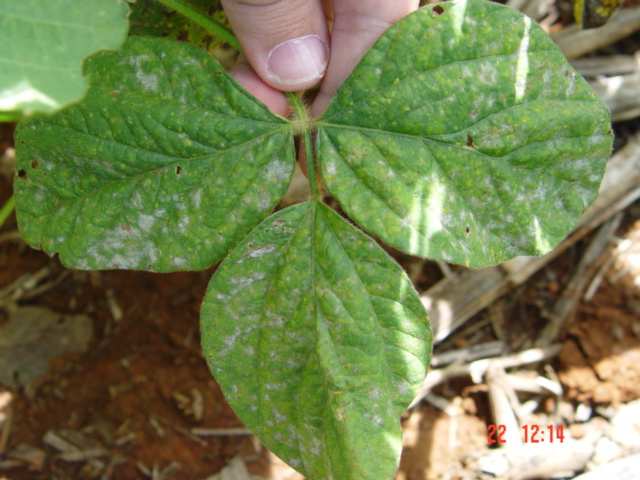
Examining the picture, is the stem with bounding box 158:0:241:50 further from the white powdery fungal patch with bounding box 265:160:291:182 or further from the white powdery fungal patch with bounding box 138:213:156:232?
the white powdery fungal patch with bounding box 138:213:156:232

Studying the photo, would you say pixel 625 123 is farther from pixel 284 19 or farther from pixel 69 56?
pixel 69 56

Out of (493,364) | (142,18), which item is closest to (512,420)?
(493,364)
